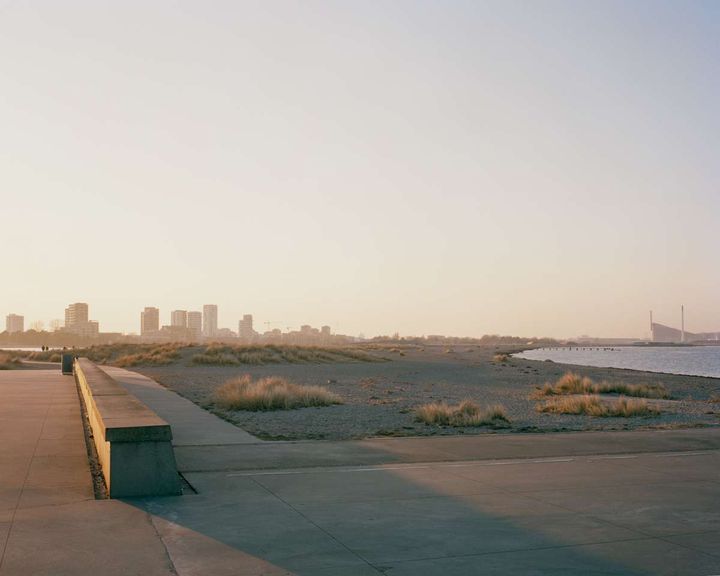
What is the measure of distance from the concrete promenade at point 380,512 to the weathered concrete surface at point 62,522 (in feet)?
0.08

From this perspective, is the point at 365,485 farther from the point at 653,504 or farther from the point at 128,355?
the point at 128,355

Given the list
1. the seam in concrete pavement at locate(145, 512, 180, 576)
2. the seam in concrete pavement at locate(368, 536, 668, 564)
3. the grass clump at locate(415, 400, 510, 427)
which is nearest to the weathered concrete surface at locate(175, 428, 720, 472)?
the grass clump at locate(415, 400, 510, 427)

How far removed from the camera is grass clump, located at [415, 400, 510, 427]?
699 inches

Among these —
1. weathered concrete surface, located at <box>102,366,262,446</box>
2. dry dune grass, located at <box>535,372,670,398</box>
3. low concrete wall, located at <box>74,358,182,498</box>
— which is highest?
low concrete wall, located at <box>74,358,182,498</box>

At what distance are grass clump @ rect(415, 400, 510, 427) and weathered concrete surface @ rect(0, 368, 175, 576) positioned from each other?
25.5ft

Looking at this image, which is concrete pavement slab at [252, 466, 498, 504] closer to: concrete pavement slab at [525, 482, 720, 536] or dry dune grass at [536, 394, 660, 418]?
concrete pavement slab at [525, 482, 720, 536]

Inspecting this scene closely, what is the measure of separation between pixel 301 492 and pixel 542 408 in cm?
1409

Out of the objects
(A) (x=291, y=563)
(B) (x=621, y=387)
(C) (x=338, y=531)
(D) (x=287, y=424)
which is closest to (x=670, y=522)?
(C) (x=338, y=531)

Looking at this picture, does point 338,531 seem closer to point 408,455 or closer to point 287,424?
point 408,455

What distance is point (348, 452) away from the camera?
1277cm

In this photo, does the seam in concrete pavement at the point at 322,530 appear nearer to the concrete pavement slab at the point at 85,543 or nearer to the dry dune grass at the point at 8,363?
the concrete pavement slab at the point at 85,543

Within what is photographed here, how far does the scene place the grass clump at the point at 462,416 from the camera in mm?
17750

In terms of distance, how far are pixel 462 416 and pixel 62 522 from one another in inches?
455

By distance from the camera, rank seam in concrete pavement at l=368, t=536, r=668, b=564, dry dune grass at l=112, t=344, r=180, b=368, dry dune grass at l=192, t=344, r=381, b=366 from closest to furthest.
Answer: seam in concrete pavement at l=368, t=536, r=668, b=564
dry dune grass at l=112, t=344, r=180, b=368
dry dune grass at l=192, t=344, r=381, b=366
